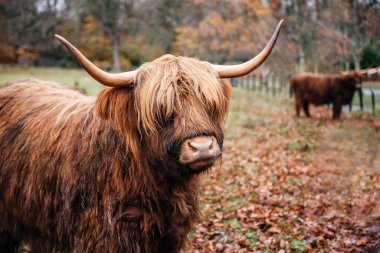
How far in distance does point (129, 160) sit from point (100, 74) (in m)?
0.63

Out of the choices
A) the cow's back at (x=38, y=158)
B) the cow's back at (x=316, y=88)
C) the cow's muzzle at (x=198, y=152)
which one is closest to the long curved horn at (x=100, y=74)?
the cow's back at (x=38, y=158)

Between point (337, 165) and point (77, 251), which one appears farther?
point (337, 165)

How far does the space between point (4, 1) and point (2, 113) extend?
103ft

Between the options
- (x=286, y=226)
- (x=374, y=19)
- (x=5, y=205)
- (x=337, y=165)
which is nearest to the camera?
(x=5, y=205)

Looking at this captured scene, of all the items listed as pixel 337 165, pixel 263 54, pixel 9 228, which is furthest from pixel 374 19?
pixel 9 228

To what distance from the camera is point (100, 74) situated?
2.30m

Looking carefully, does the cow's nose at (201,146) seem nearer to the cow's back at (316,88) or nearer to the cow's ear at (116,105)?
the cow's ear at (116,105)

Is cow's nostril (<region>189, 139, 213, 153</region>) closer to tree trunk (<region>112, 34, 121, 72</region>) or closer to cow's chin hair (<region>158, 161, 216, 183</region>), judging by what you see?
cow's chin hair (<region>158, 161, 216, 183</region>)

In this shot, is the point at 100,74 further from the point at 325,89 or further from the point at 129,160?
the point at 325,89

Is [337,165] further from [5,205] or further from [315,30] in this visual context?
[315,30]

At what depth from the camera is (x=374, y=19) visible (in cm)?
565

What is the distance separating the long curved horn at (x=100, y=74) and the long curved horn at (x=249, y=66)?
66 centimetres

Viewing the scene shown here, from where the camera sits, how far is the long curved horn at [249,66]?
8.11ft

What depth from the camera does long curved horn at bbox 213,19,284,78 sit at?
2.47 metres
